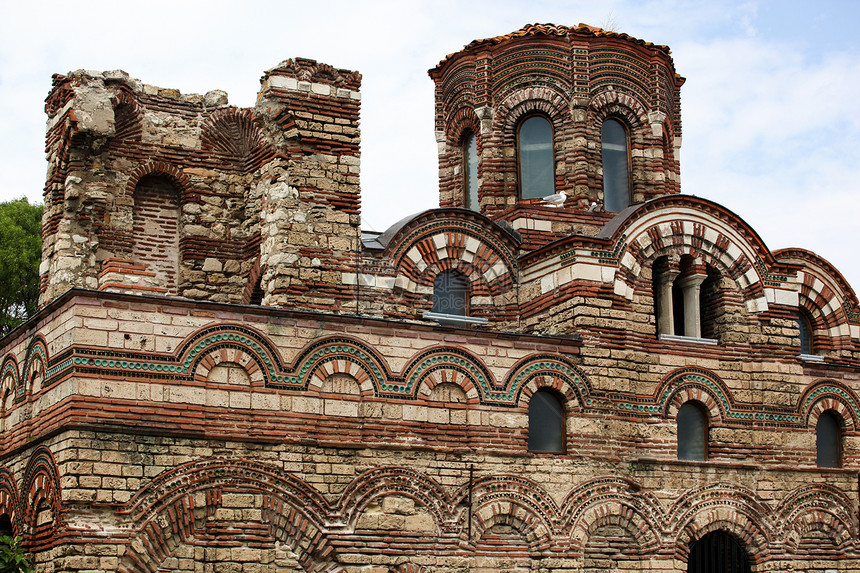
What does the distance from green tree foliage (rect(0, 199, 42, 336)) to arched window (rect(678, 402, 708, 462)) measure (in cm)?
1673

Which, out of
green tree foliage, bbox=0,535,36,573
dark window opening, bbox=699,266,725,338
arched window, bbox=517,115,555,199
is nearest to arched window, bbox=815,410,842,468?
dark window opening, bbox=699,266,725,338

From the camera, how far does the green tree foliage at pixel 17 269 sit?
28.8m

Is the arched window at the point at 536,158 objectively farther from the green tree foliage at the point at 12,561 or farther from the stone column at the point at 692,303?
the green tree foliage at the point at 12,561

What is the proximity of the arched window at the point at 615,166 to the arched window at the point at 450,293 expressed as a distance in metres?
3.66

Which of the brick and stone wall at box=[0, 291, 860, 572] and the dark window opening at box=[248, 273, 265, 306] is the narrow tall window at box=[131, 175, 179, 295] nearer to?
the dark window opening at box=[248, 273, 265, 306]

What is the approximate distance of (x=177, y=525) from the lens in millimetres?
14203

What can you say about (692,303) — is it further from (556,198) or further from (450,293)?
(450,293)

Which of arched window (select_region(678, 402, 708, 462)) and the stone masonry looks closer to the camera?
the stone masonry

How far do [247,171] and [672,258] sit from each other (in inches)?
259

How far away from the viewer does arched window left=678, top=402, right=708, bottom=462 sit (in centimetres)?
1802

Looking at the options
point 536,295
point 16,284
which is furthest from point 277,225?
point 16,284

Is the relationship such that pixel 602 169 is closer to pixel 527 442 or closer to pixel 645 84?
pixel 645 84

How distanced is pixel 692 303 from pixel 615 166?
3.72m

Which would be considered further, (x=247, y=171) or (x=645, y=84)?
(x=645, y=84)
